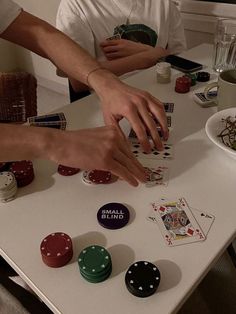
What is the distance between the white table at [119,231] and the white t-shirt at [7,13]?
1.41 ft

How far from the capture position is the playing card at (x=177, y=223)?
544mm

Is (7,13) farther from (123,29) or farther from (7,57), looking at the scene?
(7,57)

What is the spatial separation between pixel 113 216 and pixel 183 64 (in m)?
0.77

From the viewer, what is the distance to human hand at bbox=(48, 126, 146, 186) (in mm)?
611

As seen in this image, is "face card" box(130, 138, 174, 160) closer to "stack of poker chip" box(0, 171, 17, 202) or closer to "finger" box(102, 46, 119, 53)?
"stack of poker chip" box(0, 171, 17, 202)

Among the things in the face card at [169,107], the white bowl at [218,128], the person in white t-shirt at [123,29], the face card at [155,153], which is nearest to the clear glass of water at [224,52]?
the person in white t-shirt at [123,29]

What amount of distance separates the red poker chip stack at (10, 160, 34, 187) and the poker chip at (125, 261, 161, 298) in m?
0.29

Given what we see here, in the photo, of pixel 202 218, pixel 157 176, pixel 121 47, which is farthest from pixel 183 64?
pixel 202 218

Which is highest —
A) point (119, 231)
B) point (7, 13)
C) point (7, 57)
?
point (7, 13)

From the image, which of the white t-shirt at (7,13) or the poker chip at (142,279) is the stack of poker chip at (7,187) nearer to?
the poker chip at (142,279)

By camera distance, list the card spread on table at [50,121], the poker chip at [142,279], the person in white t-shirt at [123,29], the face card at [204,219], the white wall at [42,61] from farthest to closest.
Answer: the white wall at [42,61] < the person in white t-shirt at [123,29] < the card spread on table at [50,121] < the face card at [204,219] < the poker chip at [142,279]

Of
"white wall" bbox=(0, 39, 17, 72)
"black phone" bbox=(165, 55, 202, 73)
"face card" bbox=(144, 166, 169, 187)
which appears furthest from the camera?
"white wall" bbox=(0, 39, 17, 72)

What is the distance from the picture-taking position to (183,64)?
1.17 meters

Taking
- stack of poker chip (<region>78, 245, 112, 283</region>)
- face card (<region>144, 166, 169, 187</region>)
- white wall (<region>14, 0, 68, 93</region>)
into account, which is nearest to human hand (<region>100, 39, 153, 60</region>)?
face card (<region>144, 166, 169, 187</region>)
